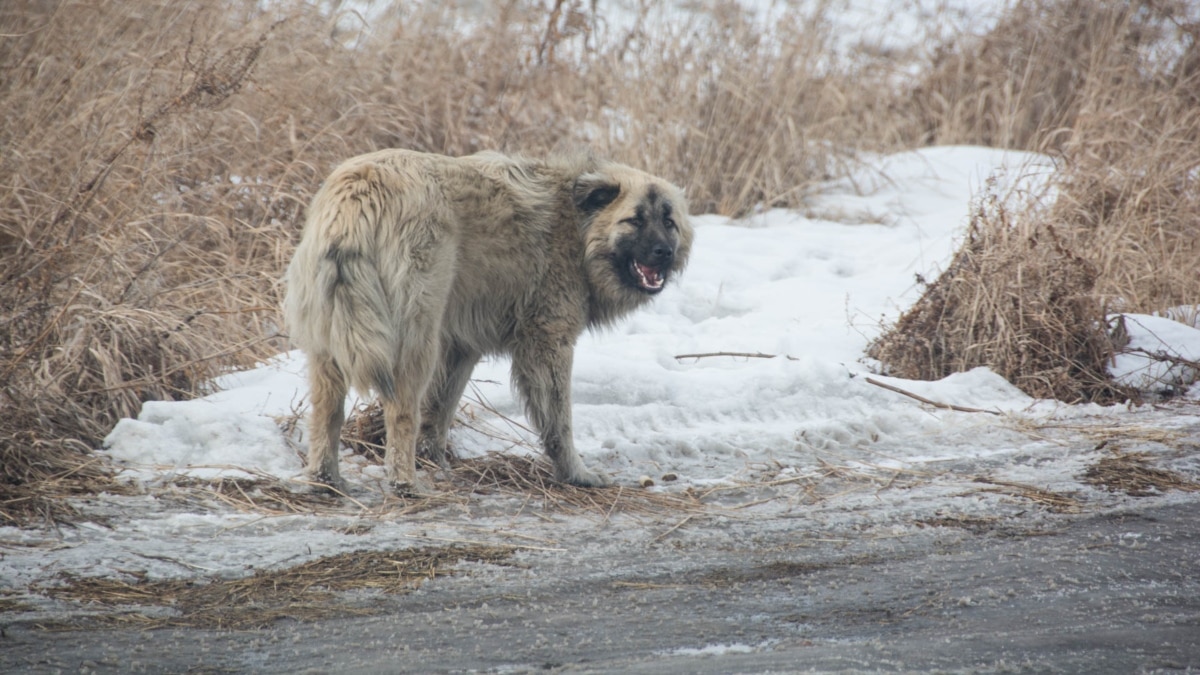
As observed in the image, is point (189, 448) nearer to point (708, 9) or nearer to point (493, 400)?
point (493, 400)

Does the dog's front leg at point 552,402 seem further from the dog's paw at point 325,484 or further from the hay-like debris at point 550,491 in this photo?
the dog's paw at point 325,484

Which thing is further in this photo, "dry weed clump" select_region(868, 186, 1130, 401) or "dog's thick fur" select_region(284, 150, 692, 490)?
"dry weed clump" select_region(868, 186, 1130, 401)

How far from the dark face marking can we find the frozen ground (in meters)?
0.90

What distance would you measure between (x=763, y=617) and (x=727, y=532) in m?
1.06

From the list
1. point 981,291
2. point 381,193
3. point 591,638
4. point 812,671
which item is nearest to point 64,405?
point 381,193

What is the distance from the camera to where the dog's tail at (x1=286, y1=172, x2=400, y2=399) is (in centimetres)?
404

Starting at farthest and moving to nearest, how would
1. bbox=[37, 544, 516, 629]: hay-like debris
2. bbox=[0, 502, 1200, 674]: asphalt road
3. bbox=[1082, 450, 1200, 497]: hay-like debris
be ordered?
bbox=[1082, 450, 1200, 497]: hay-like debris < bbox=[37, 544, 516, 629]: hay-like debris < bbox=[0, 502, 1200, 674]: asphalt road

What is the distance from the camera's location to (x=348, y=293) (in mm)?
4039

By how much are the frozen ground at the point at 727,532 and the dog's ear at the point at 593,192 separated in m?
1.22

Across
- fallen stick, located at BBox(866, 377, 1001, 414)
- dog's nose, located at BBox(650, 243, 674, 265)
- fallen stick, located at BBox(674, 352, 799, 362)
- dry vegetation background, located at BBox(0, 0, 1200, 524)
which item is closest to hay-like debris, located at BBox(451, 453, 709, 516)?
dog's nose, located at BBox(650, 243, 674, 265)

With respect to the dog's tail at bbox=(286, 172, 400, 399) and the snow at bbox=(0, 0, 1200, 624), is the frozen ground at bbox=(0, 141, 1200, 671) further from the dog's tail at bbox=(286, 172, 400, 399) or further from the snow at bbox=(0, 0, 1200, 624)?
the dog's tail at bbox=(286, 172, 400, 399)

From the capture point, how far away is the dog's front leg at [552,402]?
15.9 feet

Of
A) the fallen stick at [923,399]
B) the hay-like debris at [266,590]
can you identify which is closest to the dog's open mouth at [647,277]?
the fallen stick at [923,399]

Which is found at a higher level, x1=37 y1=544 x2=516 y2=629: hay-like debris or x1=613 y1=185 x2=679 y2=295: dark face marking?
x1=613 y1=185 x2=679 y2=295: dark face marking
